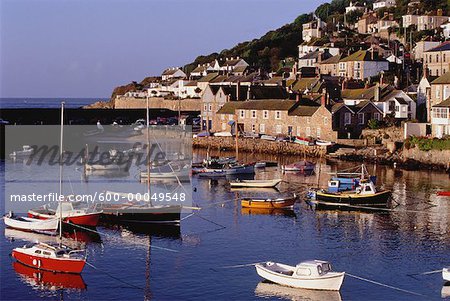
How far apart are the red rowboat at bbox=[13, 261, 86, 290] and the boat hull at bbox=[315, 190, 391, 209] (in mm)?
19385

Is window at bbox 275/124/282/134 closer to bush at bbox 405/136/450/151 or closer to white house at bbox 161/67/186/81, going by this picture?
bush at bbox 405/136/450/151

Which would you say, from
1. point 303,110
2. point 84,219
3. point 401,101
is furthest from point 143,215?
point 401,101

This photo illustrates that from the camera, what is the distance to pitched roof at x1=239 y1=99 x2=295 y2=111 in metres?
80.0

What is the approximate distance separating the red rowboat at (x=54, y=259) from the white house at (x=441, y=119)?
139 feet

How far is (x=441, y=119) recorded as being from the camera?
213 feet

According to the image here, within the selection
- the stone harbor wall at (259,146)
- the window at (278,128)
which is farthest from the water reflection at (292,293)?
the window at (278,128)

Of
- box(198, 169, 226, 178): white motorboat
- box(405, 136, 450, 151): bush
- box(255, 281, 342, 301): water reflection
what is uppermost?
box(405, 136, 450, 151): bush

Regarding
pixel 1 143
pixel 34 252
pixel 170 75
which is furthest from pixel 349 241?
pixel 170 75

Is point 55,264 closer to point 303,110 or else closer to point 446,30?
point 303,110

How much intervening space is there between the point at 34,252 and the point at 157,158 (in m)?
36.0

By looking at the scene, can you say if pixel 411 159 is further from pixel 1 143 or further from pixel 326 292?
pixel 1 143

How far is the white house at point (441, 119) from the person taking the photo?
64.2m

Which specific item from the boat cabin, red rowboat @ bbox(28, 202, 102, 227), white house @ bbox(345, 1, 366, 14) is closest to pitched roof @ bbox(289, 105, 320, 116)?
red rowboat @ bbox(28, 202, 102, 227)

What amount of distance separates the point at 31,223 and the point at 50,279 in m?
8.20
